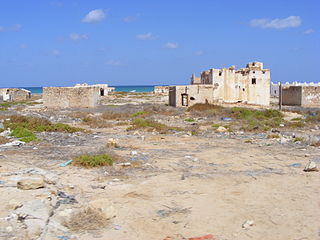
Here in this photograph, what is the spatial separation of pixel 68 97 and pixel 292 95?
1999 centimetres

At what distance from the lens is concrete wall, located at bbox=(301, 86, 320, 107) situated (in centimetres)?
3447

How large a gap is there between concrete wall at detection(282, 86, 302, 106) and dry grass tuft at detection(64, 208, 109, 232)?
31.9m

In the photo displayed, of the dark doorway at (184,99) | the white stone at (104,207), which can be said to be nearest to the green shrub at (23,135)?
the white stone at (104,207)

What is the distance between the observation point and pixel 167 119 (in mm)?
22453

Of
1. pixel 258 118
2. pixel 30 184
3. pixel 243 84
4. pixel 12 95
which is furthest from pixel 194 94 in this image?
pixel 12 95

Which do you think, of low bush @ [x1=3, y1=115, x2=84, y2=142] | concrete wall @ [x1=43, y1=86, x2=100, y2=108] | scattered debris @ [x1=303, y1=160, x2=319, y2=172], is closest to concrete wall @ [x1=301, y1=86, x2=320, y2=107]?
concrete wall @ [x1=43, y1=86, x2=100, y2=108]

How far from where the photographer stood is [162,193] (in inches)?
290

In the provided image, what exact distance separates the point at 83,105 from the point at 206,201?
24042 mm

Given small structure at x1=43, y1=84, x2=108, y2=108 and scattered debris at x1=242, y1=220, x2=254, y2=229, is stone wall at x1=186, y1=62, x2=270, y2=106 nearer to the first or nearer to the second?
small structure at x1=43, y1=84, x2=108, y2=108

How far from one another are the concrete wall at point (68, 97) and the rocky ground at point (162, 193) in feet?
55.7

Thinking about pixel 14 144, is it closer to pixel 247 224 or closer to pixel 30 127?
pixel 30 127

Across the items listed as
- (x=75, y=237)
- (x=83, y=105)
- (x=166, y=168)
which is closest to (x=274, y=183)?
(x=166, y=168)

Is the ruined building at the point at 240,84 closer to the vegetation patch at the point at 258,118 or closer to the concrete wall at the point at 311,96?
the concrete wall at the point at 311,96

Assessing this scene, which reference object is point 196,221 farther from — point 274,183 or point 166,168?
point 166,168
